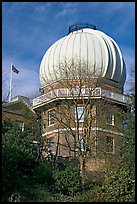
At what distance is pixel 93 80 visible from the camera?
31.4 m

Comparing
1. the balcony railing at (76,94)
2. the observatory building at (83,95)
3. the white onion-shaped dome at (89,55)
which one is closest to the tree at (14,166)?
the observatory building at (83,95)

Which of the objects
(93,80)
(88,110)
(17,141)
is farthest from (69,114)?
(17,141)

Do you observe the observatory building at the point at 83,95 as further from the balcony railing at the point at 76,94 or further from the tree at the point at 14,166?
the tree at the point at 14,166

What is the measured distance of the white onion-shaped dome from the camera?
3759cm

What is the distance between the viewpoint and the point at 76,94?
30.3m

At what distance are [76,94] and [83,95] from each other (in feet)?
2.25

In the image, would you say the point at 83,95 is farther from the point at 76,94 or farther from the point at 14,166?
the point at 14,166

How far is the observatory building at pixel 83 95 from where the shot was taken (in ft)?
97.0

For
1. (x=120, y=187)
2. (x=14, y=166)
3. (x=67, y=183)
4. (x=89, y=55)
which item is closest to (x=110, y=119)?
(x=89, y=55)

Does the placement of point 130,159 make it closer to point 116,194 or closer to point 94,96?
point 116,194

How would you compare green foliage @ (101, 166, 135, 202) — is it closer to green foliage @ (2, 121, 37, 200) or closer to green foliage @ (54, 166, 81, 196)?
green foliage @ (54, 166, 81, 196)

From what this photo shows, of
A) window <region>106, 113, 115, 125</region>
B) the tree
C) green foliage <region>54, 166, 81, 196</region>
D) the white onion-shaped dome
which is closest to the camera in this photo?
the tree

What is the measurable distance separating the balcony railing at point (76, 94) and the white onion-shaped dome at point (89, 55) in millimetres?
1629

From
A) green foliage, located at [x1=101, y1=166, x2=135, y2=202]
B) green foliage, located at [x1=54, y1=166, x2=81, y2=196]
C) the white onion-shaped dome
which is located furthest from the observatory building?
green foliage, located at [x1=101, y1=166, x2=135, y2=202]
